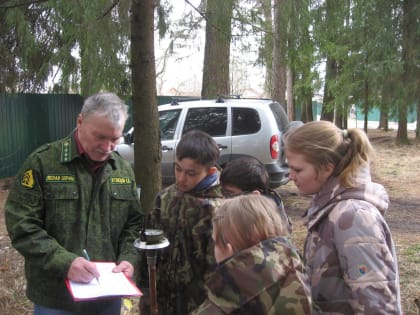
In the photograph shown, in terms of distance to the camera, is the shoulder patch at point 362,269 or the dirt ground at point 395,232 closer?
the shoulder patch at point 362,269

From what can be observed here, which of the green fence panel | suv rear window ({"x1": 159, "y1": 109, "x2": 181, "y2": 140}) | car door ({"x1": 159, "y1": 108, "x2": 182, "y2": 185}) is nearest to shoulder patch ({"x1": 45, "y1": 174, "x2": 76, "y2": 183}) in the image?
car door ({"x1": 159, "y1": 108, "x2": 182, "y2": 185})

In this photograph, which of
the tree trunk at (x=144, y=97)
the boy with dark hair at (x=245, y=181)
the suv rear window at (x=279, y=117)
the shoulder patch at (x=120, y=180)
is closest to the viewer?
the shoulder patch at (x=120, y=180)

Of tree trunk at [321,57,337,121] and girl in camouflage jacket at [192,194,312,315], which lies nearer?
girl in camouflage jacket at [192,194,312,315]

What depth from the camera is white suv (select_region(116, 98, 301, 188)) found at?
7676mm

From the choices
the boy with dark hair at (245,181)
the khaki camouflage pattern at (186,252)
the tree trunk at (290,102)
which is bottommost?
the khaki camouflage pattern at (186,252)

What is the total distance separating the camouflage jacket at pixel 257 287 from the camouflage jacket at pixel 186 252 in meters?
0.77

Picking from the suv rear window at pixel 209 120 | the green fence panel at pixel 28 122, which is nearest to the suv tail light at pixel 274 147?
the suv rear window at pixel 209 120

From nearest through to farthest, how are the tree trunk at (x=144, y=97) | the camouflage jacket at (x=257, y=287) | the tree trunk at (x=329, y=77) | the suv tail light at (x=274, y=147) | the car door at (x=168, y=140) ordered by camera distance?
the camouflage jacket at (x=257, y=287) → the tree trunk at (x=144, y=97) → the suv tail light at (x=274, y=147) → the car door at (x=168, y=140) → the tree trunk at (x=329, y=77)

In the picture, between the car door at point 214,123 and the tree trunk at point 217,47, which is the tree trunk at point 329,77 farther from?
the car door at point 214,123

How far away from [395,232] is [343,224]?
216 inches

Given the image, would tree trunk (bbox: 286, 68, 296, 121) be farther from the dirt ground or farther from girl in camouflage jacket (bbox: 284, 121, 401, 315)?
girl in camouflage jacket (bbox: 284, 121, 401, 315)

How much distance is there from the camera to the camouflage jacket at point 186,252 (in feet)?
7.57

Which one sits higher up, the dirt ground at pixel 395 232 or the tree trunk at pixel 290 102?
the tree trunk at pixel 290 102

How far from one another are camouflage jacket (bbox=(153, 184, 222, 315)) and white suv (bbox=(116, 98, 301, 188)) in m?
5.35
